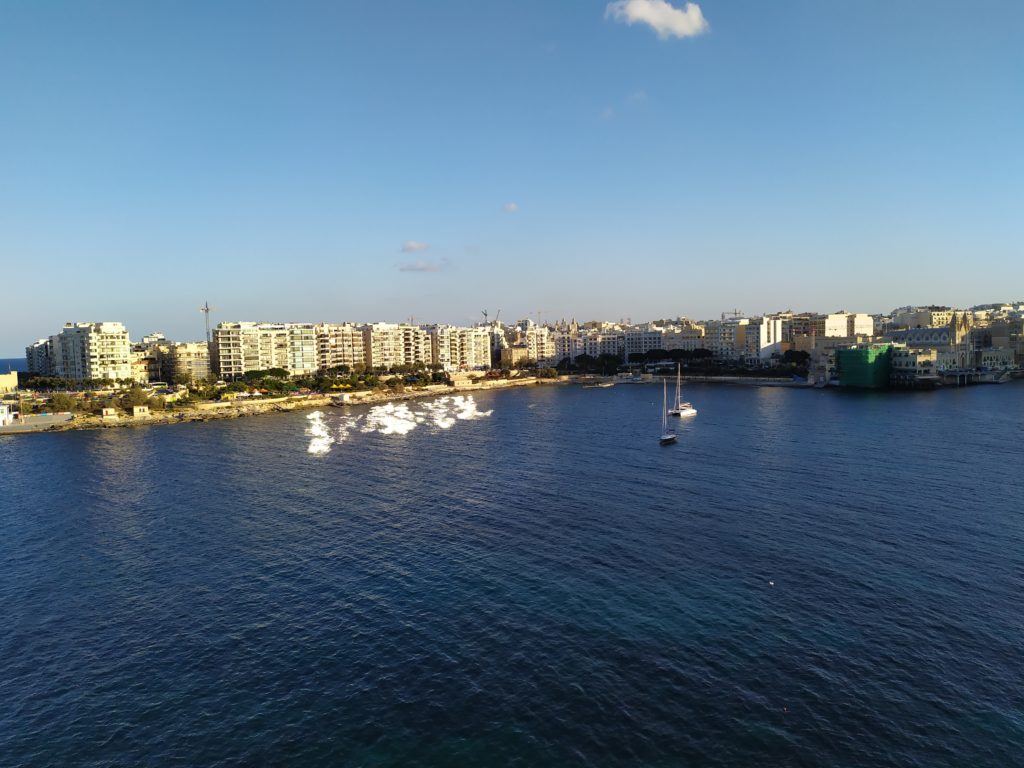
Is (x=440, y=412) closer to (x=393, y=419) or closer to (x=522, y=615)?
(x=393, y=419)

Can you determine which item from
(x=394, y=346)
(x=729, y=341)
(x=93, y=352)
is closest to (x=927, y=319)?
(x=729, y=341)

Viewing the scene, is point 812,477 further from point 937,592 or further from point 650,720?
point 650,720

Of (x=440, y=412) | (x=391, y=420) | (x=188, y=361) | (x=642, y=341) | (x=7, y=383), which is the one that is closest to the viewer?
(x=391, y=420)

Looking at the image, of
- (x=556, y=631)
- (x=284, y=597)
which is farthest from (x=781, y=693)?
(x=284, y=597)

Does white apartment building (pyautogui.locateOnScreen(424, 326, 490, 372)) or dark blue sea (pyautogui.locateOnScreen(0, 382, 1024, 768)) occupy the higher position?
white apartment building (pyautogui.locateOnScreen(424, 326, 490, 372))

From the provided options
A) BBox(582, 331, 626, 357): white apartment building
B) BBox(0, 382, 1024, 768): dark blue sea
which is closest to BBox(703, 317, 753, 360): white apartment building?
BBox(582, 331, 626, 357): white apartment building

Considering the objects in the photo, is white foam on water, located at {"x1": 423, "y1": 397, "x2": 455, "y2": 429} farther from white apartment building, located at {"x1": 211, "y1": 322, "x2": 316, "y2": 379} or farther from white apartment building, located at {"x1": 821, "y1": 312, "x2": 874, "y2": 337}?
white apartment building, located at {"x1": 821, "y1": 312, "x2": 874, "y2": 337}
